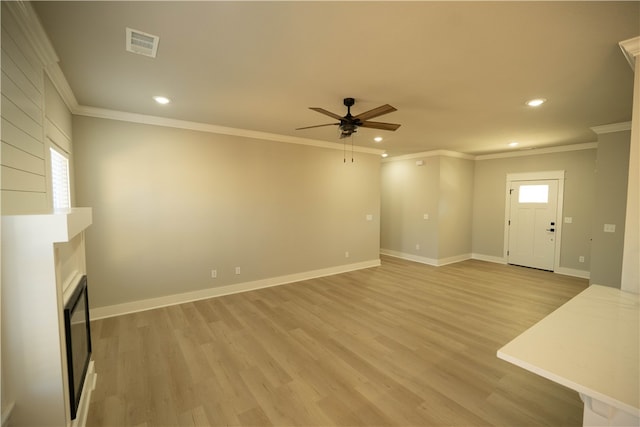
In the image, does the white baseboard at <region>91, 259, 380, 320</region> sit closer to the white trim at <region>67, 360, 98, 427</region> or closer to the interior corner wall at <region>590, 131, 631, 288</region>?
the white trim at <region>67, 360, 98, 427</region>

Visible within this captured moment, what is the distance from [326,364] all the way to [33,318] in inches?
85.1

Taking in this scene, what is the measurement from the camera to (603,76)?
254 cm

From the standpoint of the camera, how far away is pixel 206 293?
4320 mm

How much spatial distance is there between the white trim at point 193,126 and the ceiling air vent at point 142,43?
6.18ft

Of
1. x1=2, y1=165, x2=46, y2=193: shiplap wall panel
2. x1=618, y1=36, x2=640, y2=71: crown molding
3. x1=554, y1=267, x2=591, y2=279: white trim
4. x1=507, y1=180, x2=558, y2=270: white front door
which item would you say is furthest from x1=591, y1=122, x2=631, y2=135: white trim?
x1=2, y1=165, x2=46, y2=193: shiplap wall panel

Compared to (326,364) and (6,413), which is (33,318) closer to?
(6,413)

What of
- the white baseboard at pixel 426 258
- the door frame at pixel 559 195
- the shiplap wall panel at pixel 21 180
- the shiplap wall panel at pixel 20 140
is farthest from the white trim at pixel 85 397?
the door frame at pixel 559 195

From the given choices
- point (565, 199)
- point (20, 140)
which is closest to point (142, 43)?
point (20, 140)

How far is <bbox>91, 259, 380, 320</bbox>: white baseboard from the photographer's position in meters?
3.66

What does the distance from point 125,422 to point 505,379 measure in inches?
121

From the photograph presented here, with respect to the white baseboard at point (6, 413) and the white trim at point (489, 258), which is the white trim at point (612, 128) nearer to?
the white trim at point (489, 258)

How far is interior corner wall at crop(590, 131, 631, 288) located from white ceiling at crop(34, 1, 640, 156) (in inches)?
23.5

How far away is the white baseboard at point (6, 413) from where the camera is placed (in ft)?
4.06

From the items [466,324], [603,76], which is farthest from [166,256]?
[603,76]
